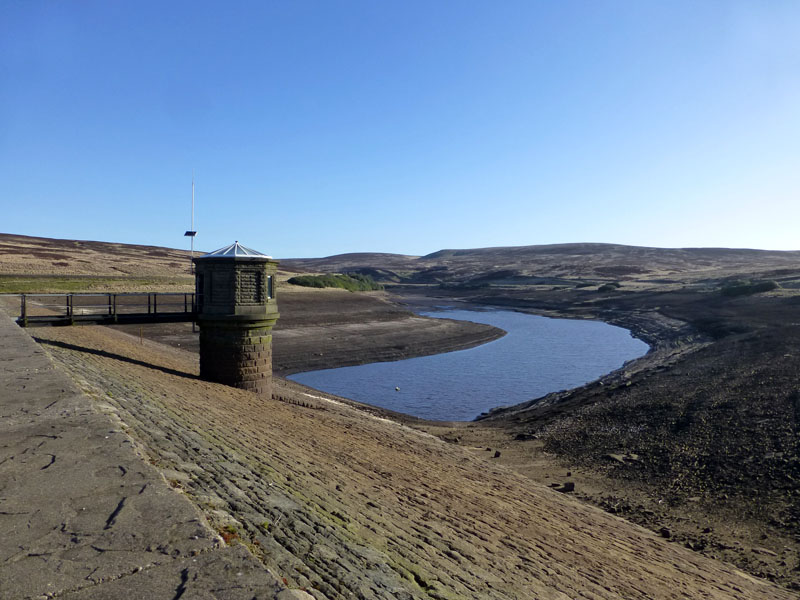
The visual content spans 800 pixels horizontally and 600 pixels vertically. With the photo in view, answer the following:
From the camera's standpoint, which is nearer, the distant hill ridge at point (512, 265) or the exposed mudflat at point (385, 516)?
the exposed mudflat at point (385, 516)

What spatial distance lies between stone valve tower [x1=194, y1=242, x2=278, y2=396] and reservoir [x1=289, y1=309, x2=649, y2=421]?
809 centimetres

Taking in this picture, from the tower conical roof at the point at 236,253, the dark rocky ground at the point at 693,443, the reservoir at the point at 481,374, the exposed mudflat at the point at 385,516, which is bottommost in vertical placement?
the reservoir at the point at 481,374

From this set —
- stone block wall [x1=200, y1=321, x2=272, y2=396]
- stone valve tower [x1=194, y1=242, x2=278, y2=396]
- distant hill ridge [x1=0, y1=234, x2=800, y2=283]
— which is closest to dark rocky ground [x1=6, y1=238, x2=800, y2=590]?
stone block wall [x1=200, y1=321, x2=272, y2=396]

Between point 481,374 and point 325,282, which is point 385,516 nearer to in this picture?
point 481,374

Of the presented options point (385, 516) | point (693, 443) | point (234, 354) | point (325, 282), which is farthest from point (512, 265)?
point (385, 516)

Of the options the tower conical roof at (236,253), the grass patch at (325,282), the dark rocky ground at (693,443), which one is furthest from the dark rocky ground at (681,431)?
the grass patch at (325,282)

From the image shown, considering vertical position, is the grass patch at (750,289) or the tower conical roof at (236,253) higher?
the tower conical roof at (236,253)

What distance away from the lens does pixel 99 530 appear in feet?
13.3

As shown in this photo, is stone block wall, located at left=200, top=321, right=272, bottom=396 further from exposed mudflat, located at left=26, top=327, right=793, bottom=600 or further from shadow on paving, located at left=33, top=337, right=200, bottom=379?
exposed mudflat, located at left=26, top=327, right=793, bottom=600

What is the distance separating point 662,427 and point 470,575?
14.0m

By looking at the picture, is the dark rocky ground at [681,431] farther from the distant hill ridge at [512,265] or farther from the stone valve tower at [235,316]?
the distant hill ridge at [512,265]

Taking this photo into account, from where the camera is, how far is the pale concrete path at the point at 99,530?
338cm

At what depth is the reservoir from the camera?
84.2 ft

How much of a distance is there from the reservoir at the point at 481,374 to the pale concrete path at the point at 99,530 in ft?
59.8
